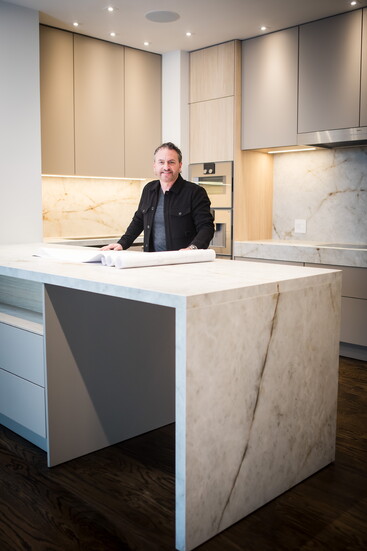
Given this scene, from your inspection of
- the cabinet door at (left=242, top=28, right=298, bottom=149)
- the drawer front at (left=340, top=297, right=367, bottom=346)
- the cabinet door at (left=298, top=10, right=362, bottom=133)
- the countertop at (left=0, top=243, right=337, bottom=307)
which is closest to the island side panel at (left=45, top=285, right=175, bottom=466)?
the countertop at (left=0, top=243, right=337, bottom=307)

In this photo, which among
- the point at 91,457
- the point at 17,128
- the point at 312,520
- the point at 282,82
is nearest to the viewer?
the point at 312,520

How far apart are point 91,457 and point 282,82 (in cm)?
323

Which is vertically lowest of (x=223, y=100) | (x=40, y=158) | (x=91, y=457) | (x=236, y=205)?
(x=91, y=457)

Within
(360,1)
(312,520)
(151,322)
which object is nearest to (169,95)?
(360,1)

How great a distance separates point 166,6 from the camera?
12.6 feet

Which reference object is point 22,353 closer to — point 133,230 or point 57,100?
point 133,230

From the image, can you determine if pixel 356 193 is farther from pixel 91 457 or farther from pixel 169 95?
pixel 91 457

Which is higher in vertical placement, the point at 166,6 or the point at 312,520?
the point at 166,6

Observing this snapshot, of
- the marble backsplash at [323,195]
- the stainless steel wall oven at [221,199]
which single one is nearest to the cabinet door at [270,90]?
the stainless steel wall oven at [221,199]

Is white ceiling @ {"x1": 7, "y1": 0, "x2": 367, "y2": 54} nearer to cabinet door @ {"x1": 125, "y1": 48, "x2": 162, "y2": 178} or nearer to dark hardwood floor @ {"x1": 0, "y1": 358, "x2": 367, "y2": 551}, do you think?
cabinet door @ {"x1": 125, "y1": 48, "x2": 162, "y2": 178}

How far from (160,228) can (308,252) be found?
1.36m

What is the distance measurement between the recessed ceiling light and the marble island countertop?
1797 millimetres

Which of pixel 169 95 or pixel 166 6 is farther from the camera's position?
pixel 169 95

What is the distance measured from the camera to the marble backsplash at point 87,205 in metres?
4.80
